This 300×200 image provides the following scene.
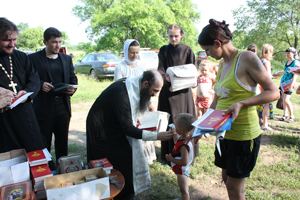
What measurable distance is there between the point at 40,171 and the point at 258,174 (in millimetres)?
3116

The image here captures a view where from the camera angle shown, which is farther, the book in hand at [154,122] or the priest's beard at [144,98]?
the book in hand at [154,122]

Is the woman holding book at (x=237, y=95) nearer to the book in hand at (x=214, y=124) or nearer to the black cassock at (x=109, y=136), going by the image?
the book in hand at (x=214, y=124)

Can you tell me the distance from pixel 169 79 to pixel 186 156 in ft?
4.86

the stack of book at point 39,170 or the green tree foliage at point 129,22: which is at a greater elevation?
the green tree foliage at point 129,22

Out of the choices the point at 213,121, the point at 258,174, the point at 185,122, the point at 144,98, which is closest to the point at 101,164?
the point at 144,98

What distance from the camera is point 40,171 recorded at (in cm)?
195

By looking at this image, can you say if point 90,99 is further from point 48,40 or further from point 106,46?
point 106,46

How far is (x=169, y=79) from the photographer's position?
3.57 m

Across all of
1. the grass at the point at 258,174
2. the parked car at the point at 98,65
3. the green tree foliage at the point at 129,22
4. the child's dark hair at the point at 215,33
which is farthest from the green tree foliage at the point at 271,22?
the child's dark hair at the point at 215,33

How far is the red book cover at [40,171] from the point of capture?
1877 millimetres

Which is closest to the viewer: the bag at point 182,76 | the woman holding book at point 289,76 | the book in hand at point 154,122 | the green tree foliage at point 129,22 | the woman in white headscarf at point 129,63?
the book in hand at point 154,122

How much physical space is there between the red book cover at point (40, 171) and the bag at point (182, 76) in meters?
2.14

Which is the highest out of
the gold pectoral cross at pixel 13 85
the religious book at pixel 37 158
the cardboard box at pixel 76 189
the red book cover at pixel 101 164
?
the gold pectoral cross at pixel 13 85

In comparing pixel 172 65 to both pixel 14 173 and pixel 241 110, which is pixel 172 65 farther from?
pixel 14 173
